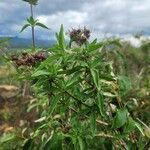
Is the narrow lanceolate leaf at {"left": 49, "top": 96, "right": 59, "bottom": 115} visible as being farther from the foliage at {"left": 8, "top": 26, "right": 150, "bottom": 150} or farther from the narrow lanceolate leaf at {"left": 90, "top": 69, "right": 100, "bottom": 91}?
the narrow lanceolate leaf at {"left": 90, "top": 69, "right": 100, "bottom": 91}

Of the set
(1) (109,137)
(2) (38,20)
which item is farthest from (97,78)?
(2) (38,20)

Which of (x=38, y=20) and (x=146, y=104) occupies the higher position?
(x=38, y=20)

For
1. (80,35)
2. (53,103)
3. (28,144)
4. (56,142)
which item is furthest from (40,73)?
(28,144)

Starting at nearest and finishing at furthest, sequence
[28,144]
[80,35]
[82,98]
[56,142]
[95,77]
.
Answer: [95,77]
[82,98]
[56,142]
[80,35]
[28,144]

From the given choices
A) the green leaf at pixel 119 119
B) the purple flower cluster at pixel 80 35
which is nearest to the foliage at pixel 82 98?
the green leaf at pixel 119 119

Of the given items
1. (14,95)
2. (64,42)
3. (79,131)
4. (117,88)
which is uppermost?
(64,42)

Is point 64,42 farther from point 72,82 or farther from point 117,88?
point 117,88

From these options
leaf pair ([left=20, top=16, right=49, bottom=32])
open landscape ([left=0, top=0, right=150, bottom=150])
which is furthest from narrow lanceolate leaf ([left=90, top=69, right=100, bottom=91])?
leaf pair ([left=20, top=16, right=49, bottom=32])

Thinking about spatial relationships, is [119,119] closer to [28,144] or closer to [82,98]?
[82,98]
